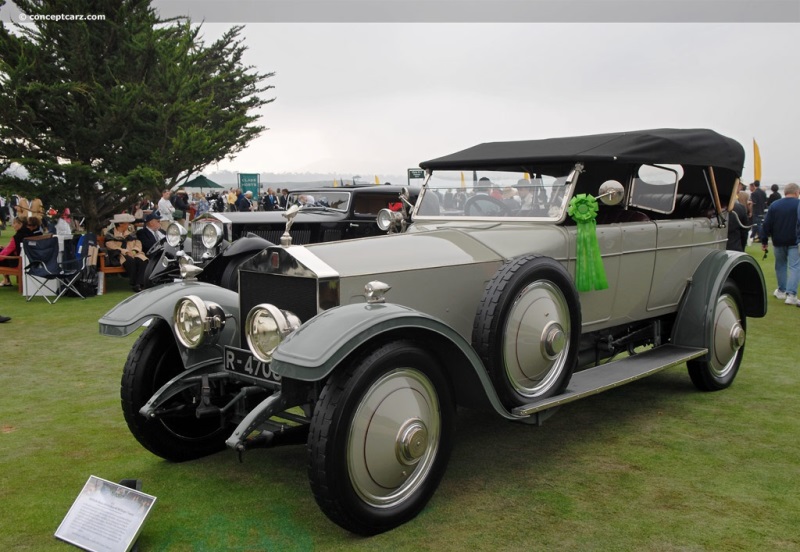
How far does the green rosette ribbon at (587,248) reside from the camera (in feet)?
14.4

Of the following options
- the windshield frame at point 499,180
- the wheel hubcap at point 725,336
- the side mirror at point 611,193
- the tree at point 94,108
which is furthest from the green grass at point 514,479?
the tree at point 94,108

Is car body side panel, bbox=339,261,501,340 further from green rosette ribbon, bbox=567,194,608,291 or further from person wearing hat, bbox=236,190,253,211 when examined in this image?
person wearing hat, bbox=236,190,253,211

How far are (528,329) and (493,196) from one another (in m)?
1.33

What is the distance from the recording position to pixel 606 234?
4.70 m

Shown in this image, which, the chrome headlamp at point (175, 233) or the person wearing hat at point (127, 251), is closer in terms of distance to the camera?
the chrome headlamp at point (175, 233)

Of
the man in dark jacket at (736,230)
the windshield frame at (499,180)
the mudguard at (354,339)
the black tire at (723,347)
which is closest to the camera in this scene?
the mudguard at (354,339)

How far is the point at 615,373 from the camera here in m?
4.53

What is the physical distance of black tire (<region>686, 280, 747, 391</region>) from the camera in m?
5.39

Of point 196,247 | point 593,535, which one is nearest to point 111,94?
point 196,247

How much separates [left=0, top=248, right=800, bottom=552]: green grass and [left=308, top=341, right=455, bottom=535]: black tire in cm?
15

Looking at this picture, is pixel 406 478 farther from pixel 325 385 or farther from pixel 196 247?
pixel 196 247

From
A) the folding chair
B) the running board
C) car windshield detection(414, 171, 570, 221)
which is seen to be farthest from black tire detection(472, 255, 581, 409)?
the folding chair

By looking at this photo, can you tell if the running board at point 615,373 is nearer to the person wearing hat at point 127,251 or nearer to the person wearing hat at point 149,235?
the person wearing hat at point 127,251

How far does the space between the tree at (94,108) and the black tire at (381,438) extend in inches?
422
